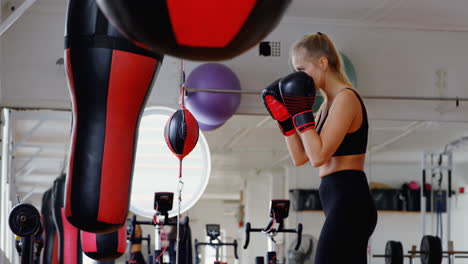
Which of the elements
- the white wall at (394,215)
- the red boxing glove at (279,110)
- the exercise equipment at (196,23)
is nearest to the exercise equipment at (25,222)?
the red boxing glove at (279,110)

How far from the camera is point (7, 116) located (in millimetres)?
5297

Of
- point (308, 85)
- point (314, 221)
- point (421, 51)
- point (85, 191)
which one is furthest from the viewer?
point (314, 221)

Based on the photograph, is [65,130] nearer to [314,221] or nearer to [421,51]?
[314,221]

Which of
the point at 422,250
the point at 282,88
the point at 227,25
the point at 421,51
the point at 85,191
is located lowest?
the point at 422,250

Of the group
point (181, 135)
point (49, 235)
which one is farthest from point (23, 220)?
point (49, 235)

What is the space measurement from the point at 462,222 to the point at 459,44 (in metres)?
1.71

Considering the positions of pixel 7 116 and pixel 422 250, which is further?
pixel 422 250

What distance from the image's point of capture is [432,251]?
5676 millimetres

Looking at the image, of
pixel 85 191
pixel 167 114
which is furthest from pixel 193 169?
pixel 85 191

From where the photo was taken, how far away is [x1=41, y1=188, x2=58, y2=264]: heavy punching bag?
4586mm

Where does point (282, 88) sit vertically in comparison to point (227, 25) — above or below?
above

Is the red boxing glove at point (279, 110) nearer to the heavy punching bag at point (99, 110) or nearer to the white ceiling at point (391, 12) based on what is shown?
the heavy punching bag at point (99, 110)

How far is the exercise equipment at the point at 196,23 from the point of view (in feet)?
2.17

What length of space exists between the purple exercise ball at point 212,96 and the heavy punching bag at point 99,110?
4.04 meters
